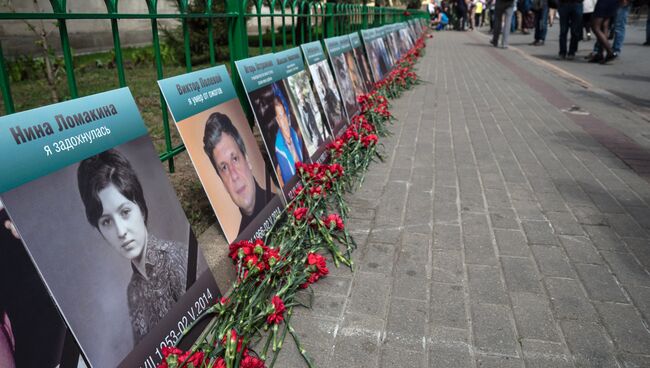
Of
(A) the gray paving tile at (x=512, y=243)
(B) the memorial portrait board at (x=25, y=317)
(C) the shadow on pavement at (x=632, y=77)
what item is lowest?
(A) the gray paving tile at (x=512, y=243)

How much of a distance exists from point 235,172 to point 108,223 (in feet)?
3.40

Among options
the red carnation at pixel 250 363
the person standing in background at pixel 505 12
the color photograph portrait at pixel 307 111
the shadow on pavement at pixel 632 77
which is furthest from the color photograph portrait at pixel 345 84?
the person standing in background at pixel 505 12

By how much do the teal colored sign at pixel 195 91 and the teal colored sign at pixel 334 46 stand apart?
253 cm

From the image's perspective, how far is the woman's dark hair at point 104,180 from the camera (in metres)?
1.64

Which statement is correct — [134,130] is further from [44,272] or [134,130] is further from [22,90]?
[22,90]

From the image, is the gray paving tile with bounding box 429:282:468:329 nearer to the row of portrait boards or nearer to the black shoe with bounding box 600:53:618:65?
the row of portrait boards

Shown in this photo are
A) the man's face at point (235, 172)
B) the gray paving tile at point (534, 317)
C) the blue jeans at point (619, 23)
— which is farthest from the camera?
the blue jeans at point (619, 23)

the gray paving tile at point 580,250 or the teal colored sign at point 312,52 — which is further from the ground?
the teal colored sign at point 312,52

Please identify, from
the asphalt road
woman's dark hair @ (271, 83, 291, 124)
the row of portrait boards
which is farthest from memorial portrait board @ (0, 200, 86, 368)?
the asphalt road

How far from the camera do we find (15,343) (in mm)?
1354

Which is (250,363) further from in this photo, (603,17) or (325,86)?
(603,17)

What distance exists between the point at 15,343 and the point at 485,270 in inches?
86.3

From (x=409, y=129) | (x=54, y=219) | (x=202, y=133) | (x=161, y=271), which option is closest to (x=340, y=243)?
(x=202, y=133)

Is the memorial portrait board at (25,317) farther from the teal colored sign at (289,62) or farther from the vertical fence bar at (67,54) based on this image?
the teal colored sign at (289,62)
